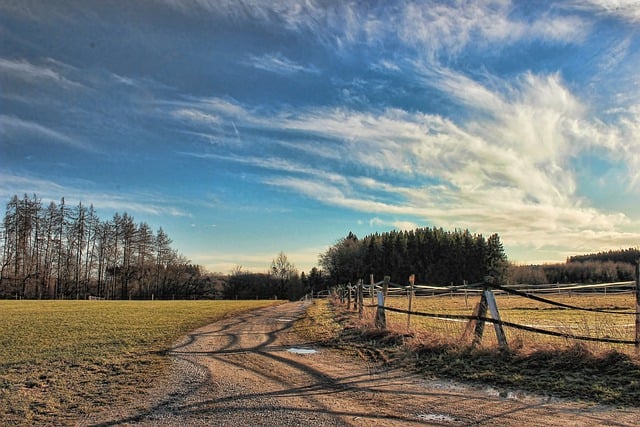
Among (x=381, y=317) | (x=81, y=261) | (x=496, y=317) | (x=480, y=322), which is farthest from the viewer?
(x=81, y=261)

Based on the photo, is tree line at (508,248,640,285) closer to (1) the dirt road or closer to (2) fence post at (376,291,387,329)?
(2) fence post at (376,291,387,329)

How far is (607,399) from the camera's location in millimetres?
5242

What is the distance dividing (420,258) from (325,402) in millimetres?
85056

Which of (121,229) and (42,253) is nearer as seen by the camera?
(42,253)

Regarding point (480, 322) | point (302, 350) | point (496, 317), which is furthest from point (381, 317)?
point (496, 317)

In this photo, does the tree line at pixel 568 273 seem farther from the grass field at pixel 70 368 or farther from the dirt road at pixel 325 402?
the dirt road at pixel 325 402

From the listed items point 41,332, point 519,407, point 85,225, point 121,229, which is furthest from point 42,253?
point 519,407

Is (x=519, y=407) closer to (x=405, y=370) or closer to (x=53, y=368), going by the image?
(x=405, y=370)

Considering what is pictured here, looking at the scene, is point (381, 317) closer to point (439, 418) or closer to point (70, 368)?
point (439, 418)

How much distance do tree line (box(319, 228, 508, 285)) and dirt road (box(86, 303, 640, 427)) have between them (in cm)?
7592

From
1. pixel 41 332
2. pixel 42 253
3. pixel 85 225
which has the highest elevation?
pixel 85 225

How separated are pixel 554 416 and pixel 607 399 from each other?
100 cm

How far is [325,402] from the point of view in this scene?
5.41 meters

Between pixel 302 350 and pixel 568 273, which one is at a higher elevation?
pixel 568 273
